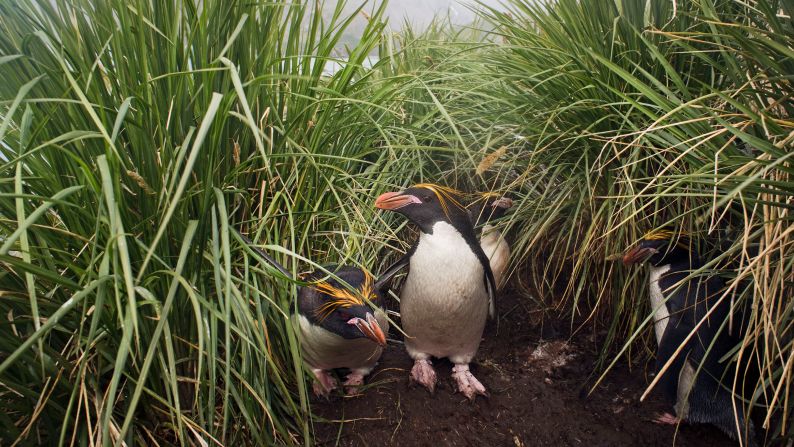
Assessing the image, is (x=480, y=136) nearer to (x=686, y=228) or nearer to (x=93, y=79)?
(x=686, y=228)

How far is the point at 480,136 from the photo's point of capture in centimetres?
308

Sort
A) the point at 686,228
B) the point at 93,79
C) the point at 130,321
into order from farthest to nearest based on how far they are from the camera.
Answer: the point at 686,228, the point at 93,79, the point at 130,321

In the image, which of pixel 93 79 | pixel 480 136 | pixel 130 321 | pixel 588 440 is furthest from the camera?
pixel 480 136

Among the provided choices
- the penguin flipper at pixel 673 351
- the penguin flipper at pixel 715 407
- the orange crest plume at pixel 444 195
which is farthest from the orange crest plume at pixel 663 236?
the orange crest plume at pixel 444 195

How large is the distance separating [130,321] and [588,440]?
1514mm

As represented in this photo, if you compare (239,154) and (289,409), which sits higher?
(239,154)

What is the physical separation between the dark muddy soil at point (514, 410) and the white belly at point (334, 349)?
0.09 meters

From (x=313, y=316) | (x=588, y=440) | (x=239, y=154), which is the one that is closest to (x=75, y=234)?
(x=239, y=154)

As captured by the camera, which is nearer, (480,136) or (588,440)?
(588,440)

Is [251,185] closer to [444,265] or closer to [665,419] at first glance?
[444,265]

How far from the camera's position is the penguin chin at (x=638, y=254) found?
2363mm

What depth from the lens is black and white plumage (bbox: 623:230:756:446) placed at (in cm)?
219

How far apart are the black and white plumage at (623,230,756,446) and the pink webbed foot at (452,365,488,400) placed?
603mm

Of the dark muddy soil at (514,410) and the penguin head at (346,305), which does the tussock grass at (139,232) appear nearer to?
the penguin head at (346,305)
